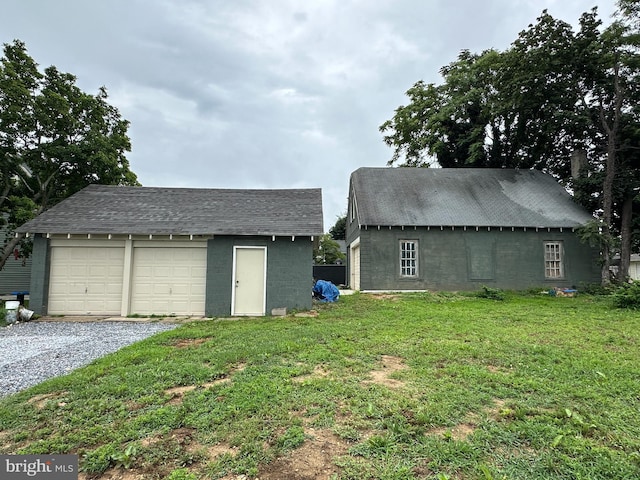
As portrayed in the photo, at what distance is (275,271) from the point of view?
936cm

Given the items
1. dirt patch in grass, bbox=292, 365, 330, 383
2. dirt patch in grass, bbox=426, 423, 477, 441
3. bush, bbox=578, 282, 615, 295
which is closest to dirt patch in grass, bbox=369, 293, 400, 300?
bush, bbox=578, 282, 615, 295

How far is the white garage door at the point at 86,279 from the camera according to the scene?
914 centimetres

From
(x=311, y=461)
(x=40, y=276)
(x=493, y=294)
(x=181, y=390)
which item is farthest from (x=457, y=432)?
(x=40, y=276)

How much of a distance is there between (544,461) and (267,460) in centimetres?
200

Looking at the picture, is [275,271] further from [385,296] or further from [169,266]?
[385,296]

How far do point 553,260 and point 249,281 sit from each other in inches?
524

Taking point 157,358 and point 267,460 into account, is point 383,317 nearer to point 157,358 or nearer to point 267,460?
point 157,358

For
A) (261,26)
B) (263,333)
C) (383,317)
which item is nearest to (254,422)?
(263,333)

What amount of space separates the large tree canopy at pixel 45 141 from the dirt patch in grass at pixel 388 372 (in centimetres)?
1234

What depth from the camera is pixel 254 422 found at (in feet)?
9.22

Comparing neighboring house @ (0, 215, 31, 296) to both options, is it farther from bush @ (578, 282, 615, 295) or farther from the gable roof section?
bush @ (578, 282, 615, 295)

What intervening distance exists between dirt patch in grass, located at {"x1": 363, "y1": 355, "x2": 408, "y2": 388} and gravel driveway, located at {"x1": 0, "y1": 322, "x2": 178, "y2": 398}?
4302mm

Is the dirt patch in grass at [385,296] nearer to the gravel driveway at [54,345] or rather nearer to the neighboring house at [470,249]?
the neighboring house at [470,249]

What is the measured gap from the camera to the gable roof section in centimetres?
1408
